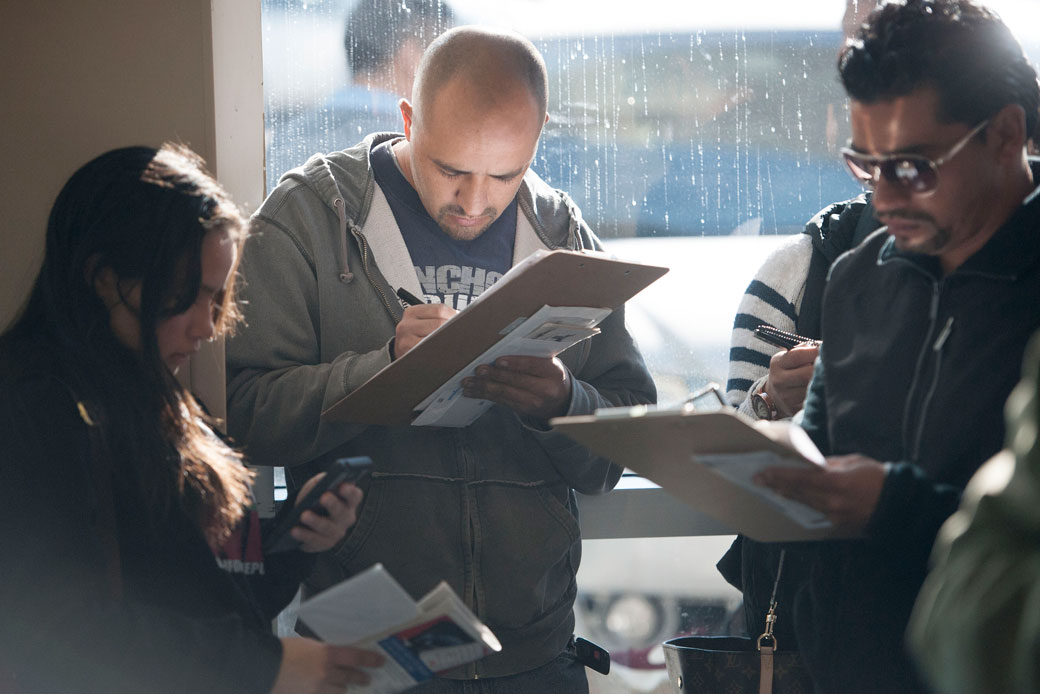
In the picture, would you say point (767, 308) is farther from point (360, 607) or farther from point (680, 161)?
point (360, 607)

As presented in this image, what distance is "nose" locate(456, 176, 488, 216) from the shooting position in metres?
2.25

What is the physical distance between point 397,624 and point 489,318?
0.58 metres

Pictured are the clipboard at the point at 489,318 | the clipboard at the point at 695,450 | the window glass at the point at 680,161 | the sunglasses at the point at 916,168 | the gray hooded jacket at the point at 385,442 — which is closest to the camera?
the clipboard at the point at 695,450

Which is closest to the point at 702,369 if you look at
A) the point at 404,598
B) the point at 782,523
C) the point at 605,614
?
the point at 605,614

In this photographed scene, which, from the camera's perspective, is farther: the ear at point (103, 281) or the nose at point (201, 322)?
the nose at point (201, 322)

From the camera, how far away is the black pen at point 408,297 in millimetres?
2162

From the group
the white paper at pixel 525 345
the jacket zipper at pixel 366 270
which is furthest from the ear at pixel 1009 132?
the jacket zipper at pixel 366 270

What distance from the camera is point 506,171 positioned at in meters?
2.26

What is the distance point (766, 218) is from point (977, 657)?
225 cm

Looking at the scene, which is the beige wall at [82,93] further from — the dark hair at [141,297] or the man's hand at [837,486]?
the man's hand at [837,486]

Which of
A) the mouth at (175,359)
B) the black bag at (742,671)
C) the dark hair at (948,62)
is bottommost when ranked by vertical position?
the black bag at (742,671)

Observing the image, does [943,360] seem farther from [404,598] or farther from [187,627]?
[187,627]

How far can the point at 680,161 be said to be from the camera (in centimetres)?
300

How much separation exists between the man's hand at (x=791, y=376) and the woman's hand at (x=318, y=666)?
1016mm
